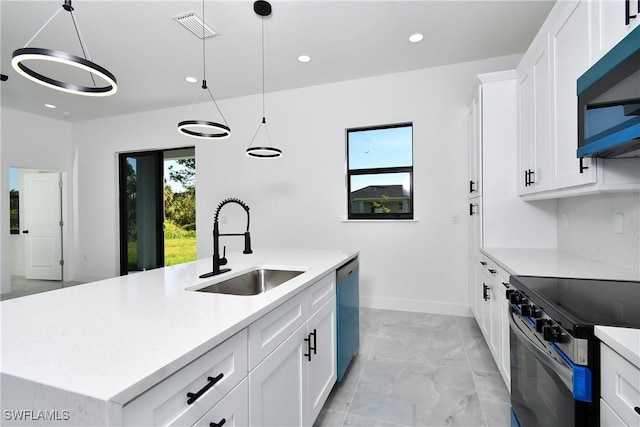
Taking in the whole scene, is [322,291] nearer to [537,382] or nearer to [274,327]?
[274,327]

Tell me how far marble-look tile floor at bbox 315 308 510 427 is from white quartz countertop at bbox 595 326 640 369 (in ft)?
4.00

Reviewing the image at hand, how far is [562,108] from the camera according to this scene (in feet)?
5.76

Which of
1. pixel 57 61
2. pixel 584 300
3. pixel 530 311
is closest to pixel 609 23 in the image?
pixel 584 300

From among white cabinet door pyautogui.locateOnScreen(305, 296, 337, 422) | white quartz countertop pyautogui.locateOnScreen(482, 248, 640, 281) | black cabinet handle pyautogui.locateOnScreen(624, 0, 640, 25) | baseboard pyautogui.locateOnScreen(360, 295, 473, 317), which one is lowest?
baseboard pyautogui.locateOnScreen(360, 295, 473, 317)

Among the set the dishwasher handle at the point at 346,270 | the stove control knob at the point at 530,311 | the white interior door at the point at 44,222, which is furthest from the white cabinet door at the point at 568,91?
the white interior door at the point at 44,222

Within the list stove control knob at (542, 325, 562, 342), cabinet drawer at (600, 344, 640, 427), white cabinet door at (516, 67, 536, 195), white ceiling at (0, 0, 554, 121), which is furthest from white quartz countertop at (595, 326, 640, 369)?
white ceiling at (0, 0, 554, 121)

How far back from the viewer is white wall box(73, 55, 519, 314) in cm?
348

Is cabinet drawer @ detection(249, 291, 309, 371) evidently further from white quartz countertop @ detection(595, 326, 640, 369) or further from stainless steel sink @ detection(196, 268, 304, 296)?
white quartz countertop @ detection(595, 326, 640, 369)

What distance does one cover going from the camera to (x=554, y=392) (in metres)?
1.07

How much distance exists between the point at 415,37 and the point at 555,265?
2430 mm

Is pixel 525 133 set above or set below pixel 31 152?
below

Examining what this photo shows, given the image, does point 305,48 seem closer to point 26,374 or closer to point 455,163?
point 455,163

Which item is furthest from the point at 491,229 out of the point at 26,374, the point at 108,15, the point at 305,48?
the point at 108,15

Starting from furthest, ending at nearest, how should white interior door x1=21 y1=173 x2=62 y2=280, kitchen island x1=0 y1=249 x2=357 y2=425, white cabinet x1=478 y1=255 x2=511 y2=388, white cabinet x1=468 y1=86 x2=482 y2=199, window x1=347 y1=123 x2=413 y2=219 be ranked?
white interior door x1=21 y1=173 x2=62 y2=280 → window x1=347 y1=123 x2=413 y2=219 → white cabinet x1=468 y1=86 x2=482 y2=199 → white cabinet x1=478 y1=255 x2=511 y2=388 → kitchen island x1=0 y1=249 x2=357 y2=425
